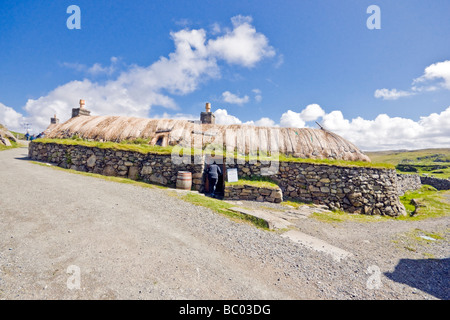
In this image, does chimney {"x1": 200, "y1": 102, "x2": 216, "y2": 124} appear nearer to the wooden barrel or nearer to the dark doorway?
the dark doorway

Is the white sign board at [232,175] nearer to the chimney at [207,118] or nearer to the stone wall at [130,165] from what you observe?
the stone wall at [130,165]

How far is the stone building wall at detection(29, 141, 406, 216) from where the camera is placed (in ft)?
40.4

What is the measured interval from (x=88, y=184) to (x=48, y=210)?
11.8ft

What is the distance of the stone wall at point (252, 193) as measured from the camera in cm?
1154

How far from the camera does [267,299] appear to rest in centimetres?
340

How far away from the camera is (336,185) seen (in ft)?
41.4

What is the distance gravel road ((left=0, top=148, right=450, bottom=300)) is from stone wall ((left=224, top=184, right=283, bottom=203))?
3818 millimetres

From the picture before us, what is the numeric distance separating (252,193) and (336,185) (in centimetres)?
560

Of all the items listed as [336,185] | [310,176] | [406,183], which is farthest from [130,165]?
[406,183]

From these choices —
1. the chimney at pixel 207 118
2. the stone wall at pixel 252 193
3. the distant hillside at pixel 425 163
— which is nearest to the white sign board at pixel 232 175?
the stone wall at pixel 252 193

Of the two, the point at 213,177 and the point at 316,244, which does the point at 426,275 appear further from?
the point at 213,177

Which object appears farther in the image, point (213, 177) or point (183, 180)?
point (213, 177)

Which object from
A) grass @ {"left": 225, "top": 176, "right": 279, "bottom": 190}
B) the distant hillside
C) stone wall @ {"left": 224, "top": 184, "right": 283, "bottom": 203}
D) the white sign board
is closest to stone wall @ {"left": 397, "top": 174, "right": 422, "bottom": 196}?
the distant hillside
